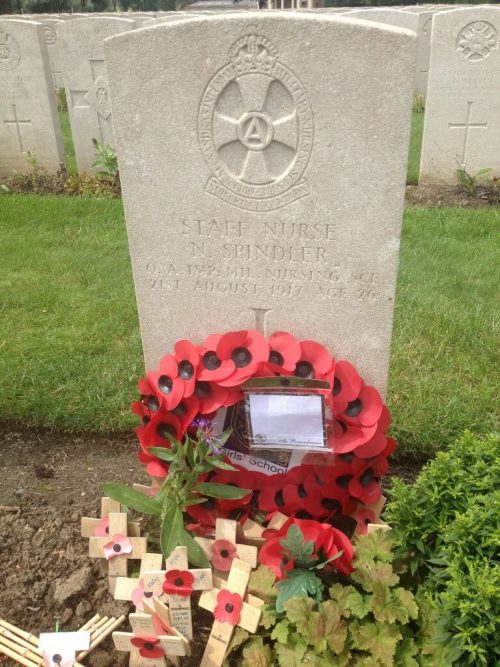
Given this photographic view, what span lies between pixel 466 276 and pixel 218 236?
268cm

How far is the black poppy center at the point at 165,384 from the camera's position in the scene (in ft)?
7.17

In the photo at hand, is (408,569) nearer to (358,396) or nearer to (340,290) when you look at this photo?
(358,396)

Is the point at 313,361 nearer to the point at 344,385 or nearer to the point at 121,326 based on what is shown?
the point at 344,385

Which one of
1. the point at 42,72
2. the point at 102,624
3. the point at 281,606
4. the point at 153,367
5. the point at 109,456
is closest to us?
the point at 281,606

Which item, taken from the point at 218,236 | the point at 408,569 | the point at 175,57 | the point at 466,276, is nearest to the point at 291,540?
the point at 408,569

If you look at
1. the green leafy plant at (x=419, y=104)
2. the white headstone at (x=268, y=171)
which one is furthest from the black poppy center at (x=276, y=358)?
the green leafy plant at (x=419, y=104)

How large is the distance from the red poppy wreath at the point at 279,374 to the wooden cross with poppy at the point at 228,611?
292 mm

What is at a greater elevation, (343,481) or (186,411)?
(186,411)

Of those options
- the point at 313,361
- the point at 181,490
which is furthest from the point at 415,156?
the point at 181,490

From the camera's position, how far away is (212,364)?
217cm

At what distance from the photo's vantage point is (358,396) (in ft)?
7.09

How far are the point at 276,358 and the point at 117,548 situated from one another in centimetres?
85

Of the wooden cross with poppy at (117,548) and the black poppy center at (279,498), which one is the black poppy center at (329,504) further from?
the wooden cross with poppy at (117,548)

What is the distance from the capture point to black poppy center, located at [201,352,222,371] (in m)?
2.16
